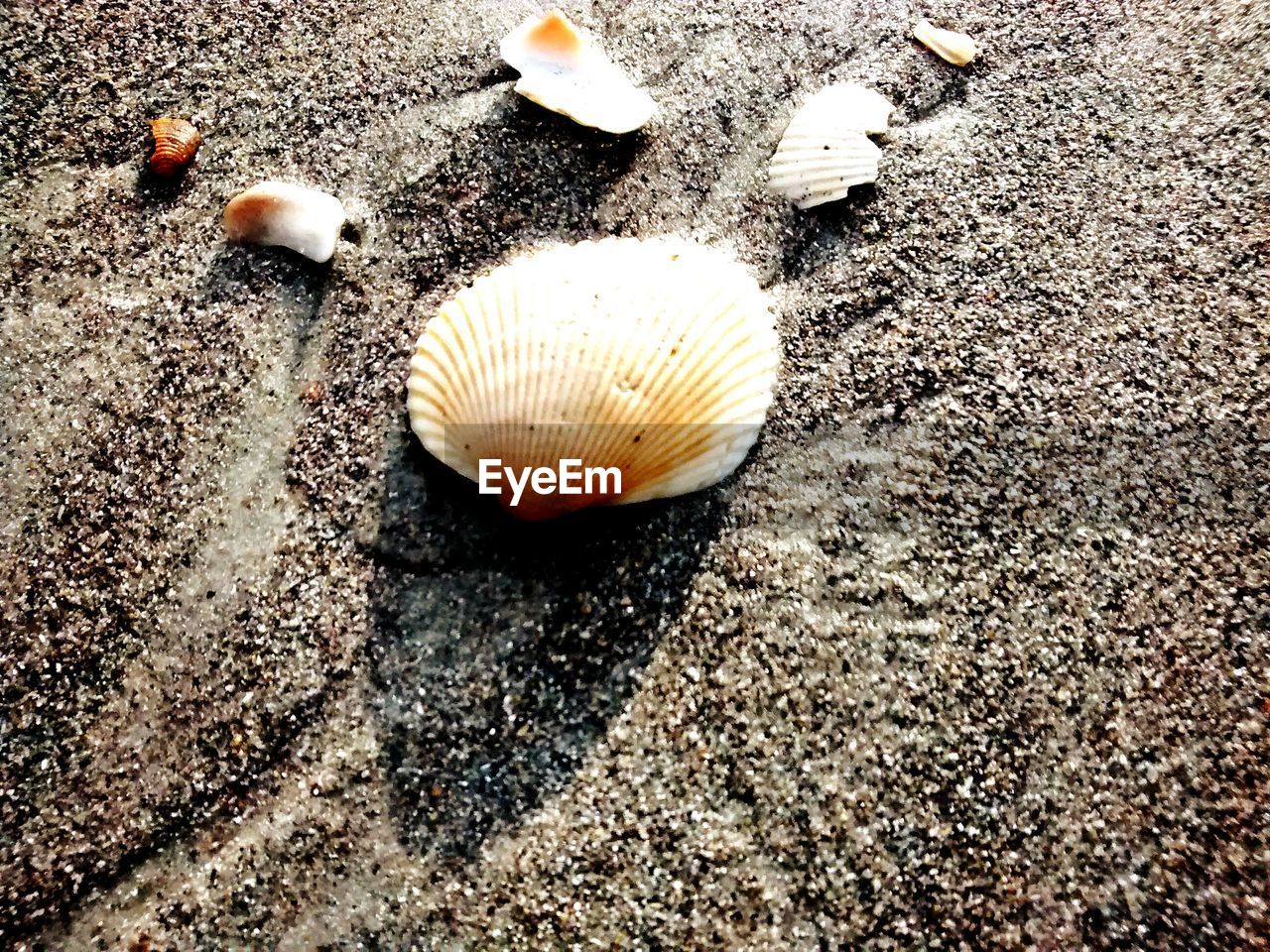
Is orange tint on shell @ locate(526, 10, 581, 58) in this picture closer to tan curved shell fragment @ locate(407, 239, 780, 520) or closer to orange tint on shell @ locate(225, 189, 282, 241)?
tan curved shell fragment @ locate(407, 239, 780, 520)

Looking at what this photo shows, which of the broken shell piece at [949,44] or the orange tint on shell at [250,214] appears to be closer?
the orange tint on shell at [250,214]

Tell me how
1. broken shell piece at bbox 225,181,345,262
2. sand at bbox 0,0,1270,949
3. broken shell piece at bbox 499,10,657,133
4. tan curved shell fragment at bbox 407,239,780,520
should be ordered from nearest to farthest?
sand at bbox 0,0,1270,949 < tan curved shell fragment at bbox 407,239,780,520 < broken shell piece at bbox 225,181,345,262 < broken shell piece at bbox 499,10,657,133

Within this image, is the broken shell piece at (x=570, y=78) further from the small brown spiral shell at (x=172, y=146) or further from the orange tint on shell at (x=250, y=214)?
the small brown spiral shell at (x=172, y=146)

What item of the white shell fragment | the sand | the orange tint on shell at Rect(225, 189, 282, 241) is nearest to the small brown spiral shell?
the sand

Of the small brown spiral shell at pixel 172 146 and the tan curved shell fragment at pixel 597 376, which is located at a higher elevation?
the small brown spiral shell at pixel 172 146

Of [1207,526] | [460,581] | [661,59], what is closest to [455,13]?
[661,59]

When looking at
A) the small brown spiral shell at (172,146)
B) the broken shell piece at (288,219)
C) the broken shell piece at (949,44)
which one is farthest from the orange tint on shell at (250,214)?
the broken shell piece at (949,44)
